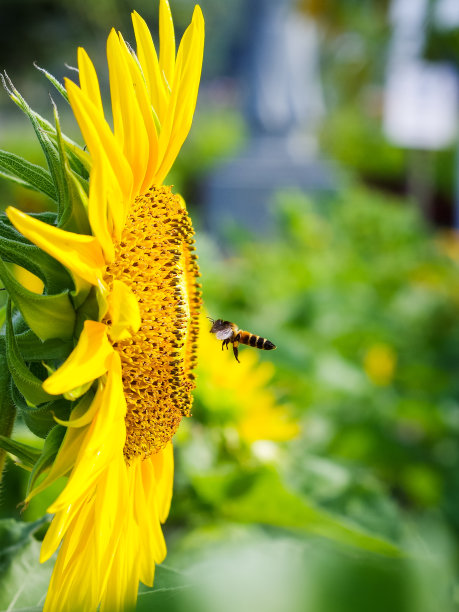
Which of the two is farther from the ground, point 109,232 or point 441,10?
point 109,232

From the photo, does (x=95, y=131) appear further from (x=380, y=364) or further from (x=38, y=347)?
(x=380, y=364)

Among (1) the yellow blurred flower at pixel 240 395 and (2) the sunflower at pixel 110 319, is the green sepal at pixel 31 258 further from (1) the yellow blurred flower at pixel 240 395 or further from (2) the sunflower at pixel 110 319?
(1) the yellow blurred flower at pixel 240 395

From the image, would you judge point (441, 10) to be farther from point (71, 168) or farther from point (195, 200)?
point (71, 168)

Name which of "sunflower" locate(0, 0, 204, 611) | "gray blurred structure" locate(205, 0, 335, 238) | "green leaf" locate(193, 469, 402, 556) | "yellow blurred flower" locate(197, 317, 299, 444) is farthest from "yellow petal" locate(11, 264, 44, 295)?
"gray blurred structure" locate(205, 0, 335, 238)

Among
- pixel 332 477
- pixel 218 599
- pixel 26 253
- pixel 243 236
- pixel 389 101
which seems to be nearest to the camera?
pixel 218 599

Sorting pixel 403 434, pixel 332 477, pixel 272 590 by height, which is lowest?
pixel 403 434

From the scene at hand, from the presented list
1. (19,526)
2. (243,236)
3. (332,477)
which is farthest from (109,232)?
(243,236)

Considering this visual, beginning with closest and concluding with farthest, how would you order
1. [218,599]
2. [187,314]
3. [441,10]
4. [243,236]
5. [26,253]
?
[218,599]
[26,253]
[187,314]
[243,236]
[441,10]
